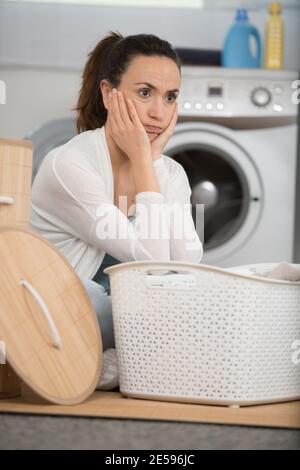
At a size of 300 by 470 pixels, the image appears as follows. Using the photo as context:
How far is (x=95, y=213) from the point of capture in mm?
1430

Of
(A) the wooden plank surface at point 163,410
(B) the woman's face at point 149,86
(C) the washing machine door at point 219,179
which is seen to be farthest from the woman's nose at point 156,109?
(C) the washing machine door at point 219,179

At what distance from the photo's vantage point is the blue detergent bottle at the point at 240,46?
2.69m

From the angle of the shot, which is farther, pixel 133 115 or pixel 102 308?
pixel 133 115

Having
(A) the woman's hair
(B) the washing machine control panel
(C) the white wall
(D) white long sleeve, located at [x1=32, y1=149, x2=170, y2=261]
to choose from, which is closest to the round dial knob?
(B) the washing machine control panel

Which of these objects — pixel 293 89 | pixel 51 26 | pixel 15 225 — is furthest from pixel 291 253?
pixel 15 225

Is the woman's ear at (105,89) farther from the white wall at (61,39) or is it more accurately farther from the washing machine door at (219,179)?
the white wall at (61,39)

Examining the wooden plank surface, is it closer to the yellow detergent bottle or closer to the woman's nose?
the woman's nose

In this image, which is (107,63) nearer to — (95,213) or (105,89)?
(105,89)

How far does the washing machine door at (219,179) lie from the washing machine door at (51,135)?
0.34 m

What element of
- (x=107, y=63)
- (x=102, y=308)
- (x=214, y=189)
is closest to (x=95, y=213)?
(x=102, y=308)

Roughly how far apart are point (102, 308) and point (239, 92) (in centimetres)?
138
